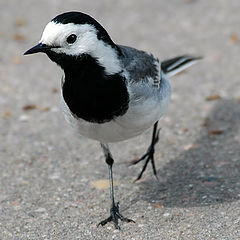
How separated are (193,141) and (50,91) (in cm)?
207

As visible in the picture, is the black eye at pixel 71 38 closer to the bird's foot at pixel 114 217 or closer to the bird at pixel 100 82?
the bird at pixel 100 82

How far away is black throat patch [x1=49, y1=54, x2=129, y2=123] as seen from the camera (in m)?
4.19

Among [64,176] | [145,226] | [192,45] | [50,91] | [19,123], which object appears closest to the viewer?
[145,226]

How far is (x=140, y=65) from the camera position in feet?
15.5

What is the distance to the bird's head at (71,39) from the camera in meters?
3.98

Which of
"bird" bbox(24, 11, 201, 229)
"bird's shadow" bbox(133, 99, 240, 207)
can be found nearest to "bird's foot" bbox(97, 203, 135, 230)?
"bird" bbox(24, 11, 201, 229)

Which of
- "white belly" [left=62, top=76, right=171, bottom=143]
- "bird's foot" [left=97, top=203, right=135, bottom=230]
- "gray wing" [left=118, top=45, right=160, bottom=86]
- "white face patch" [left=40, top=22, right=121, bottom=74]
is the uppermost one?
"white face patch" [left=40, top=22, right=121, bottom=74]

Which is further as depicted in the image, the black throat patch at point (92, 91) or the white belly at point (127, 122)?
the white belly at point (127, 122)

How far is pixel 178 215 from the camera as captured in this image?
4742 mm

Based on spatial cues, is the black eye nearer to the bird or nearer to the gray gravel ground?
the bird

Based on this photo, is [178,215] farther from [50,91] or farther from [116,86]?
[50,91]

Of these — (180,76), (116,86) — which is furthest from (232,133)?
(116,86)

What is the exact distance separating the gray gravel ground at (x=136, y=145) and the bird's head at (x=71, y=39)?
1.40 metres

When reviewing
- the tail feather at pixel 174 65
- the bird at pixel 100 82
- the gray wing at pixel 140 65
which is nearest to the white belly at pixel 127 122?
the bird at pixel 100 82
